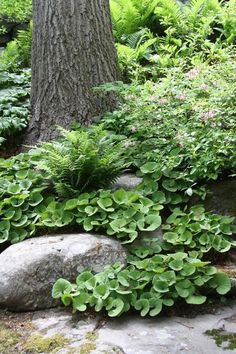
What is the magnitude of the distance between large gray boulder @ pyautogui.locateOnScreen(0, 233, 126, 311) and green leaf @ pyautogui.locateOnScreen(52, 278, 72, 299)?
13cm

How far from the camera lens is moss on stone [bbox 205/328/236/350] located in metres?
2.62

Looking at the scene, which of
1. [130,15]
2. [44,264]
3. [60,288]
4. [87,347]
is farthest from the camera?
[130,15]

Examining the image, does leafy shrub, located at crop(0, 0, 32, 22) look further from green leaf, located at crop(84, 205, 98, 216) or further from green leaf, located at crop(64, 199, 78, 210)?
green leaf, located at crop(84, 205, 98, 216)

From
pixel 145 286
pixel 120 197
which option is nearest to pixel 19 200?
pixel 120 197

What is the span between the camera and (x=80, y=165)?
381 cm

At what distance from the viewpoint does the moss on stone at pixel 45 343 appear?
2.69 m

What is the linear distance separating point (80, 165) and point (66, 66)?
5.43ft

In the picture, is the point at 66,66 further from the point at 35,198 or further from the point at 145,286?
the point at 145,286

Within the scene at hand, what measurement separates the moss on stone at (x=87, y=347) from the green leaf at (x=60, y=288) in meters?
0.49

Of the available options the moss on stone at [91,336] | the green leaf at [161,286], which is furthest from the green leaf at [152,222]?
the moss on stone at [91,336]

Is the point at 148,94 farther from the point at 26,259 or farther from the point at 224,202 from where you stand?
the point at 26,259

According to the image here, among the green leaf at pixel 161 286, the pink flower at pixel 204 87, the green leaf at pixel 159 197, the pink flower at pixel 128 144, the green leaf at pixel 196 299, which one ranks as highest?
the pink flower at pixel 204 87

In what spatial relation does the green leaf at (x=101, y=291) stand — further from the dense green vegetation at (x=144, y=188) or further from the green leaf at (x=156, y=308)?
the green leaf at (x=156, y=308)

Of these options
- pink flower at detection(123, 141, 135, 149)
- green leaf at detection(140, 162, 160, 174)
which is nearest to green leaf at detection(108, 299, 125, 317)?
green leaf at detection(140, 162, 160, 174)
